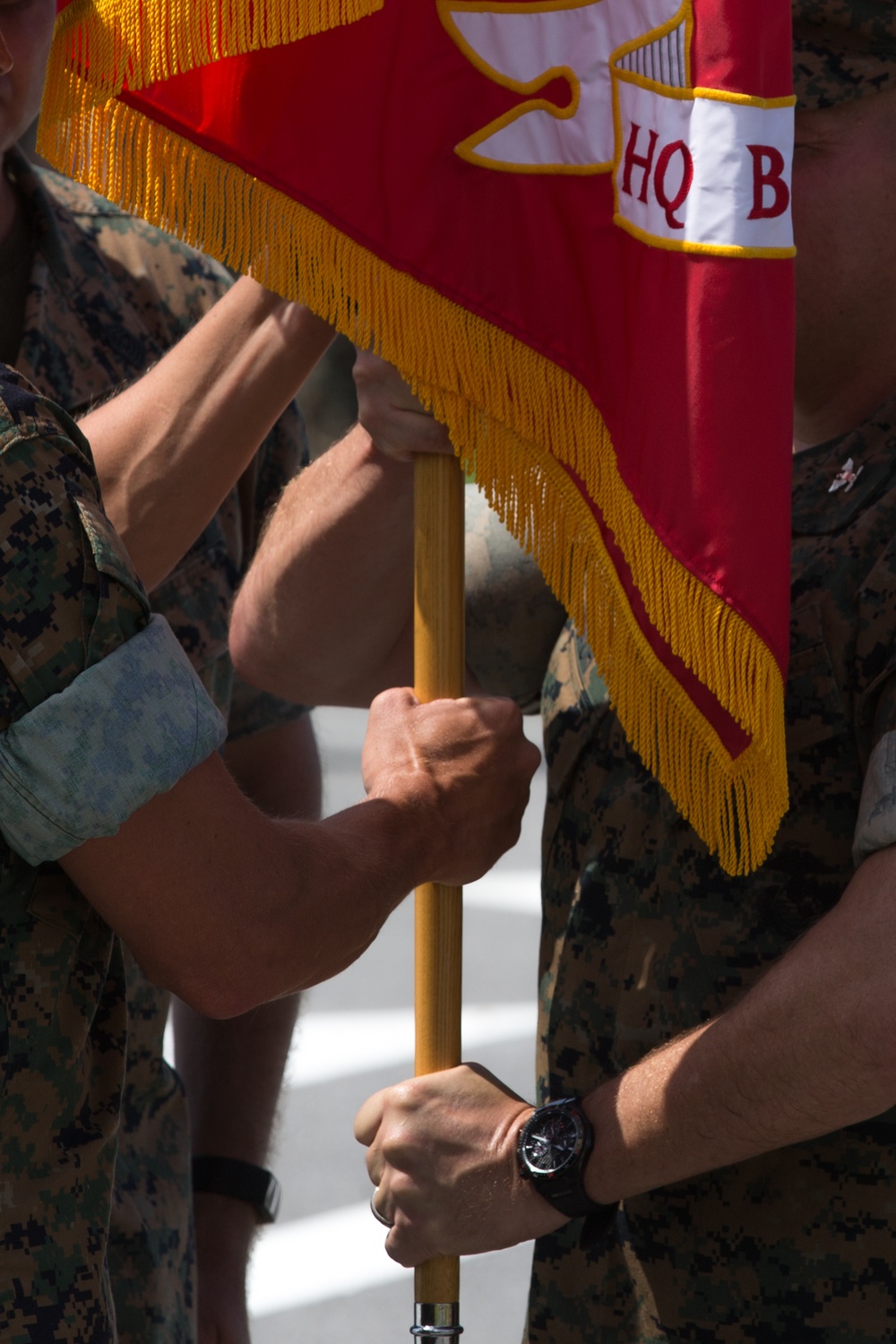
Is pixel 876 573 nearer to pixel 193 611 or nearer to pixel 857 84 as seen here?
pixel 857 84

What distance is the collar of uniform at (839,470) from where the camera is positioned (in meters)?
1.83

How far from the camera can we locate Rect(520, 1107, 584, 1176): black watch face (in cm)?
176

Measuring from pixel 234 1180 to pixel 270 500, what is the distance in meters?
0.99

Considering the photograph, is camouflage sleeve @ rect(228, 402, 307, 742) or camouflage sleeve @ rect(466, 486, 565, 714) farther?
camouflage sleeve @ rect(228, 402, 307, 742)

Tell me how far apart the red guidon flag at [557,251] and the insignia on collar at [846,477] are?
219 mm

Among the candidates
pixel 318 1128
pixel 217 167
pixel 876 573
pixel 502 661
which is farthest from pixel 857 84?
pixel 318 1128

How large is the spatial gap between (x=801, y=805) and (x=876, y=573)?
26cm

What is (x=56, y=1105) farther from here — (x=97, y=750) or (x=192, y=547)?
(x=192, y=547)

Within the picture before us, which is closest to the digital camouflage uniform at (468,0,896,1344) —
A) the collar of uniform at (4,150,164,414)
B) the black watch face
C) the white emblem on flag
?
the black watch face

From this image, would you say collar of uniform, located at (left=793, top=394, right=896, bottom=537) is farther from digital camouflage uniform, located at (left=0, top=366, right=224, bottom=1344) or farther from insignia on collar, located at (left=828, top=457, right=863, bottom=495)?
digital camouflage uniform, located at (left=0, top=366, right=224, bottom=1344)

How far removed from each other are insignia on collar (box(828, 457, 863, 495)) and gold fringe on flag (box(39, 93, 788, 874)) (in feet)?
0.90

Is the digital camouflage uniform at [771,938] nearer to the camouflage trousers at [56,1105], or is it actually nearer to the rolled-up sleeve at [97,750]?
the camouflage trousers at [56,1105]

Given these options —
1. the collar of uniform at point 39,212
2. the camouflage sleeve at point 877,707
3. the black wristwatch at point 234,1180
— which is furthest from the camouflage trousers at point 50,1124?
the collar of uniform at point 39,212

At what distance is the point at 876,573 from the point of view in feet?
5.75
